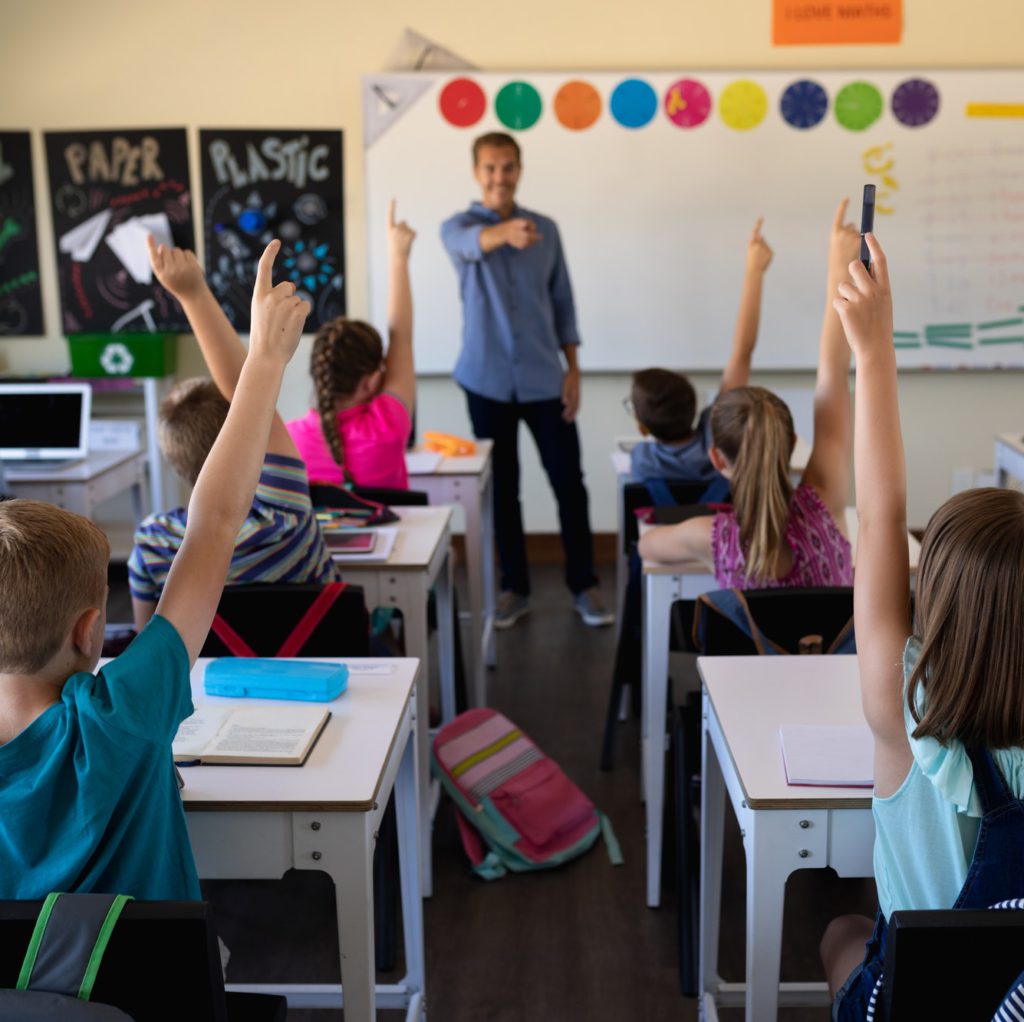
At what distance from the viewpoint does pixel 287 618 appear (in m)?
2.06

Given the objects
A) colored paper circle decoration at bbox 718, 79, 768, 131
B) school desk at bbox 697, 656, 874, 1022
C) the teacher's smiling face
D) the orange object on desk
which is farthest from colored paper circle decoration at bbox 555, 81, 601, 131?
school desk at bbox 697, 656, 874, 1022

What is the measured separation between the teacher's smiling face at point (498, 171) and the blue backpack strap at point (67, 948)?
3.45 meters

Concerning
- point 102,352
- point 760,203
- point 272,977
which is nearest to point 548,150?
point 760,203

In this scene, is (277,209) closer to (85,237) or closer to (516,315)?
(85,237)

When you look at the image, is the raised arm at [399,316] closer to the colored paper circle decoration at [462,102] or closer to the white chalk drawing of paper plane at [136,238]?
the colored paper circle decoration at [462,102]

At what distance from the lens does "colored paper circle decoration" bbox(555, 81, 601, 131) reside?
16.0 ft

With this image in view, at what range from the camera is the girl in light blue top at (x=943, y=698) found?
1149mm

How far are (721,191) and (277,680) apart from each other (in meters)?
3.87

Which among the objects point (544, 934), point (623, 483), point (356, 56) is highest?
point (356, 56)

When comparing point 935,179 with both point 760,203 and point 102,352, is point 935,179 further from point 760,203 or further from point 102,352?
point 102,352

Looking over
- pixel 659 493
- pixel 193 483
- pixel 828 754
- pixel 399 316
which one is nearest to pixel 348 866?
pixel 828 754

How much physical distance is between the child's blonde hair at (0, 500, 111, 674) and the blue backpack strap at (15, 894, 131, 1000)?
10.4 inches

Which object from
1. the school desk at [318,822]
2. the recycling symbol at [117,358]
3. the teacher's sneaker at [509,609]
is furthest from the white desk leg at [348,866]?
the recycling symbol at [117,358]

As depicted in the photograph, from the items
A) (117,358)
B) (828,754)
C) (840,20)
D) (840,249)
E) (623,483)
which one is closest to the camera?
(828,754)
